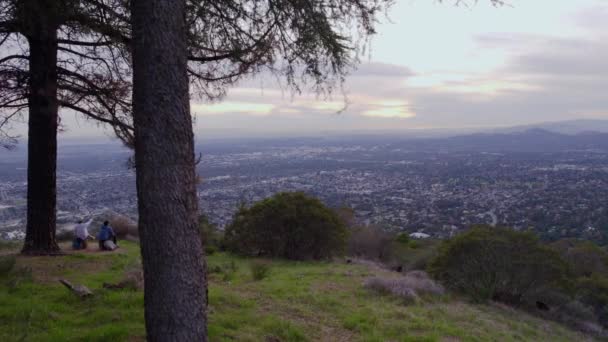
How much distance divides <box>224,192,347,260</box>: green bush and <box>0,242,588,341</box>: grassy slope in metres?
7.01

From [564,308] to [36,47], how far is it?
1312 centimetres

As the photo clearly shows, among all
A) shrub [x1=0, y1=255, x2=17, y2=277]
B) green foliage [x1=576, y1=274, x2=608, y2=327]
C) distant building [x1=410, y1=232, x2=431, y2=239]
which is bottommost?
distant building [x1=410, y1=232, x2=431, y2=239]

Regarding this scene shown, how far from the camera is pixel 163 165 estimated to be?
3.39 metres

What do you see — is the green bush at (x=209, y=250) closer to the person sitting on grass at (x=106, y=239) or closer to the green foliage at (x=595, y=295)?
the person sitting on grass at (x=106, y=239)

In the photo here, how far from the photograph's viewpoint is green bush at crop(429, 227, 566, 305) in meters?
12.4

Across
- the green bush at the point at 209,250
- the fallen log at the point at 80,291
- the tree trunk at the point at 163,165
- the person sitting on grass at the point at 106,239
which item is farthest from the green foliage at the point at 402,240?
the tree trunk at the point at 163,165

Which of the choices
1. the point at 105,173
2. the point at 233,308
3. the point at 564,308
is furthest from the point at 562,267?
the point at 105,173

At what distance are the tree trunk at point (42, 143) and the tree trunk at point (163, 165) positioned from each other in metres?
4.99

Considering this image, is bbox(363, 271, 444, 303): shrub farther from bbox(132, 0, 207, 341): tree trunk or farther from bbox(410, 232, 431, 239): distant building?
bbox(410, 232, 431, 239): distant building

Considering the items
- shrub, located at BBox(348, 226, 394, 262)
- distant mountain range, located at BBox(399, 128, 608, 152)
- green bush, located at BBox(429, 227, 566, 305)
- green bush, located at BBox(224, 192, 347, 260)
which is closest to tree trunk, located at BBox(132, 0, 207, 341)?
green bush, located at BBox(429, 227, 566, 305)

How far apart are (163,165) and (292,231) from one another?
13.7 m

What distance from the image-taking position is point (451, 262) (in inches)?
506

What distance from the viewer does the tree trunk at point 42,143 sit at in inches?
312

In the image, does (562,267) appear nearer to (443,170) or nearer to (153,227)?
(153,227)
